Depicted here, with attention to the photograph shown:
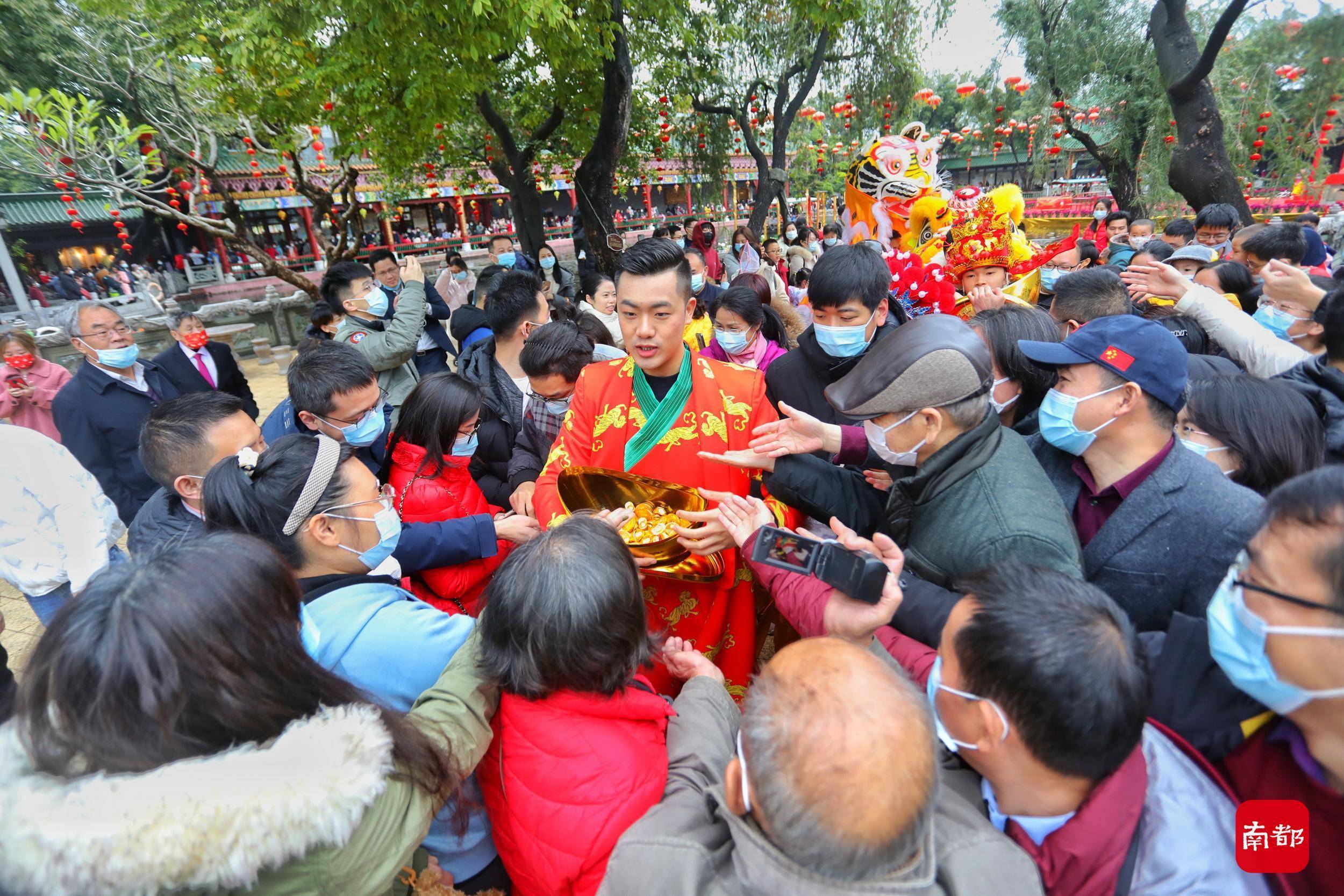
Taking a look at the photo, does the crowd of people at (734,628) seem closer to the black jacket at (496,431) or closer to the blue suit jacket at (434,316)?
the black jacket at (496,431)

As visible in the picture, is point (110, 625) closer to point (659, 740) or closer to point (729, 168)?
point (659, 740)

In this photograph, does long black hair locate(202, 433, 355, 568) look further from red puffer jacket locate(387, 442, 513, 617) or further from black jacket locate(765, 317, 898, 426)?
black jacket locate(765, 317, 898, 426)

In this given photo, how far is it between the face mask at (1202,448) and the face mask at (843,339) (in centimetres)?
125

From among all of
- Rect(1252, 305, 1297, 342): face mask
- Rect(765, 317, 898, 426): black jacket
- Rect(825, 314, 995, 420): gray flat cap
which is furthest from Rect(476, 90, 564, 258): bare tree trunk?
Rect(825, 314, 995, 420): gray flat cap

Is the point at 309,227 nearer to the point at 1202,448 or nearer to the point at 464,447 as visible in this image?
the point at 464,447

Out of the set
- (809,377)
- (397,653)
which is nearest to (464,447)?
(397,653)

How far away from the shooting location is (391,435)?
299 centimetres

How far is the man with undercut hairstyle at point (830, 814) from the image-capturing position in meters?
0.92

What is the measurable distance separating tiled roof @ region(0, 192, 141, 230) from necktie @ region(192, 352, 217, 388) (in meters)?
18.9

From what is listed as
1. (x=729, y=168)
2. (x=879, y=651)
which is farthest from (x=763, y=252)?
(x=879, y=651)

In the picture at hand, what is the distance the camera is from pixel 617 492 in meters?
2.33

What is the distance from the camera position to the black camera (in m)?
1.50

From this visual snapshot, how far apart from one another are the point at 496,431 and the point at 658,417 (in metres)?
1.38

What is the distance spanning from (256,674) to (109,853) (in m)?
0.30
